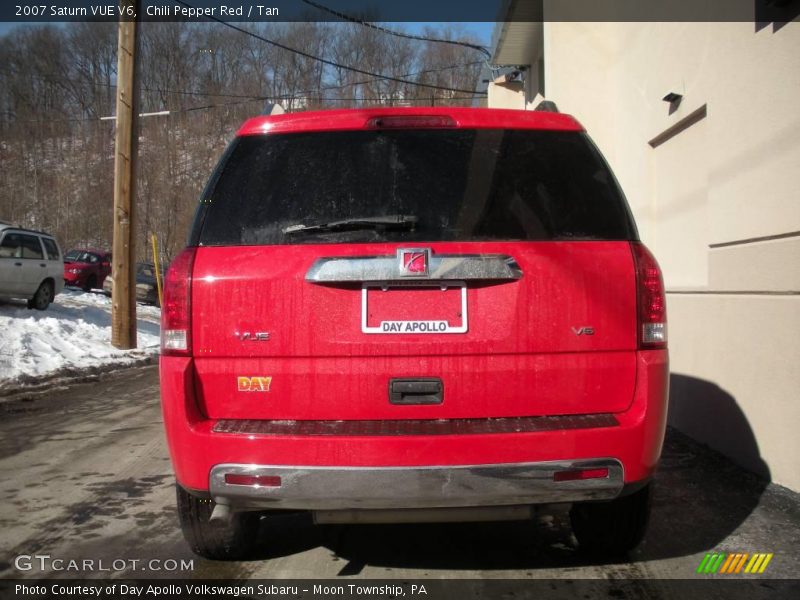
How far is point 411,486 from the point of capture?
253 centimetres

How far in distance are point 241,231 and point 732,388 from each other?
3.76m

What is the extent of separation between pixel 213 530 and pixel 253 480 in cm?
67

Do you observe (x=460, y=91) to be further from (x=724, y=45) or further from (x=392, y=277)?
(x=392, y=277)

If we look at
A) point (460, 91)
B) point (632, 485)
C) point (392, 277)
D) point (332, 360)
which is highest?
point (460, 91)

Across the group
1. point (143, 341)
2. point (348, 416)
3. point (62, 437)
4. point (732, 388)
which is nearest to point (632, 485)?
point (348, 416)

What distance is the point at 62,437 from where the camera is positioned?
596 cm

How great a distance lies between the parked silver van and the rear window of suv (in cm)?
A: 1346

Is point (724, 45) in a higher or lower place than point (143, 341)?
higher

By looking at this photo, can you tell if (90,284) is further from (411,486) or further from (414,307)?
(411,486)

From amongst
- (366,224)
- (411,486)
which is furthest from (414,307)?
(411,486)

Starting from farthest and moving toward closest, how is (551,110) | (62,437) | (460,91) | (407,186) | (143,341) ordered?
(460,91), (143,341), (62,437), (551,110), (407,186)

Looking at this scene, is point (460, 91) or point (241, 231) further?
point (460, 91)

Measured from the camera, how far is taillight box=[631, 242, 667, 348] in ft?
8.91

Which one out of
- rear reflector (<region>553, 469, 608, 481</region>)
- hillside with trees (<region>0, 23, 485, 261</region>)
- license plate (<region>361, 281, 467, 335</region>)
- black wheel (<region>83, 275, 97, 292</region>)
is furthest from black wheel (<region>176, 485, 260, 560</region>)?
black wheel (<region>83, 275, 97, 292</region>)
